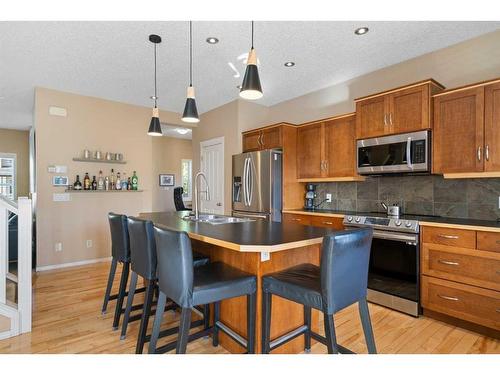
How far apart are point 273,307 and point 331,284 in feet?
2.00

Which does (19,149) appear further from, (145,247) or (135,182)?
(145,247)

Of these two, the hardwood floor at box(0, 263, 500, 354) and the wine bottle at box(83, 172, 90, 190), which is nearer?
the hardwood floor at box(0, 263, 500, 354)

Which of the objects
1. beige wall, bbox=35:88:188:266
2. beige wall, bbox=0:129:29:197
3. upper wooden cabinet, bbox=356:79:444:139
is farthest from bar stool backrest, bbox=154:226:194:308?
beige wall, bbox=0:129:29:197

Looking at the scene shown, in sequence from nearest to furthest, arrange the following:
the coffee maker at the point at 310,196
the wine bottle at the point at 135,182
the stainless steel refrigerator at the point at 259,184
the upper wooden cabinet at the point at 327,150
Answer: the upper wooden cabinet at the point at 327,150 → the stainless steel refrigerator at the point at 259,184 → the coffee maker at the point at 310,196 → the wine bottle at the point at 135,182

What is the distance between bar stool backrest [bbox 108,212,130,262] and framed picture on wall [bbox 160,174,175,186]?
17.8 ft

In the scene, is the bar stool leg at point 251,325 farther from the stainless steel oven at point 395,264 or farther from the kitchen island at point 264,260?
the stainless steel oven at point 395,264

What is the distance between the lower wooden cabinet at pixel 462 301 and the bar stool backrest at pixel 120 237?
8.96 feet

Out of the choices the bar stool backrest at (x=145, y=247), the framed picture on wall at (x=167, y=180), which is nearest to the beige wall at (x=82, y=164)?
the framed picture on wall at (x=167, y=180)

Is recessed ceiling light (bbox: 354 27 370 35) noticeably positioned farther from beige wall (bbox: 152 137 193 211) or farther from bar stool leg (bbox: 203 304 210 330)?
beige wall (bbox: 152 137 193 211)

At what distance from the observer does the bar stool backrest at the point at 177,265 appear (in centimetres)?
147

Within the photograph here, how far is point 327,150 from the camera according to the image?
3814 mm

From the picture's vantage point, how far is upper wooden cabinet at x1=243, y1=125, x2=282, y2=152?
162 inches

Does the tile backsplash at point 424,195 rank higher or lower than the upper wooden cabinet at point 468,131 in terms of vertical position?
lower
